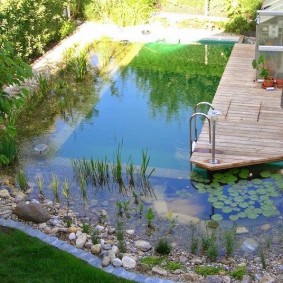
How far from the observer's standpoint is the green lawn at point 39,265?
5.77 m

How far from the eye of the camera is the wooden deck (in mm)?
8516

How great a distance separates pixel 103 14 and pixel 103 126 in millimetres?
6222

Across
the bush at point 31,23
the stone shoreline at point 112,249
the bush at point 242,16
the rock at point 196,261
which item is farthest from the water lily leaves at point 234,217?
the bush at point 242,16

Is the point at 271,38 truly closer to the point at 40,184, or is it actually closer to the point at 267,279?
the point at 40,184

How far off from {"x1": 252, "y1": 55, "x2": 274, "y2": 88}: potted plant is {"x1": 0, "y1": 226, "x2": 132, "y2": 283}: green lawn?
631 centimetres

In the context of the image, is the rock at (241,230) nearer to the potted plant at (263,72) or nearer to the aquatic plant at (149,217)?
the aquatic plant at (149,217)

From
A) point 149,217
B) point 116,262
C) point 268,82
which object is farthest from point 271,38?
point 116,262

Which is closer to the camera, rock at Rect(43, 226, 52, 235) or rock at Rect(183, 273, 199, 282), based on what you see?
Result: rock at Rect(183, 273, 199, 282)

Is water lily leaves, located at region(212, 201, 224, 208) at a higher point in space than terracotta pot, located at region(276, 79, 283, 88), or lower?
lower

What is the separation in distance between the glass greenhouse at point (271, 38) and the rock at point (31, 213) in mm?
6070

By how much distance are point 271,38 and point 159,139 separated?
3.24 meters

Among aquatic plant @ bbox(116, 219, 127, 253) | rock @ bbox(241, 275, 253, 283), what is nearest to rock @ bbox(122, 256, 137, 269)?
aquatic plant @ bbox(116, 219, 127, 253)

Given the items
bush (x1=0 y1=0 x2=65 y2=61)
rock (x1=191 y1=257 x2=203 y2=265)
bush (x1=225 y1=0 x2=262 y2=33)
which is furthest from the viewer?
bush (x1=225 y1=0 x2=262 y2=33)

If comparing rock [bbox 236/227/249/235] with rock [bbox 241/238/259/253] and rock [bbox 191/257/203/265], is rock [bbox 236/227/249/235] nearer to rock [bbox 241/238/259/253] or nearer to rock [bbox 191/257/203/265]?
rock [bbox 241/238/259/253]
